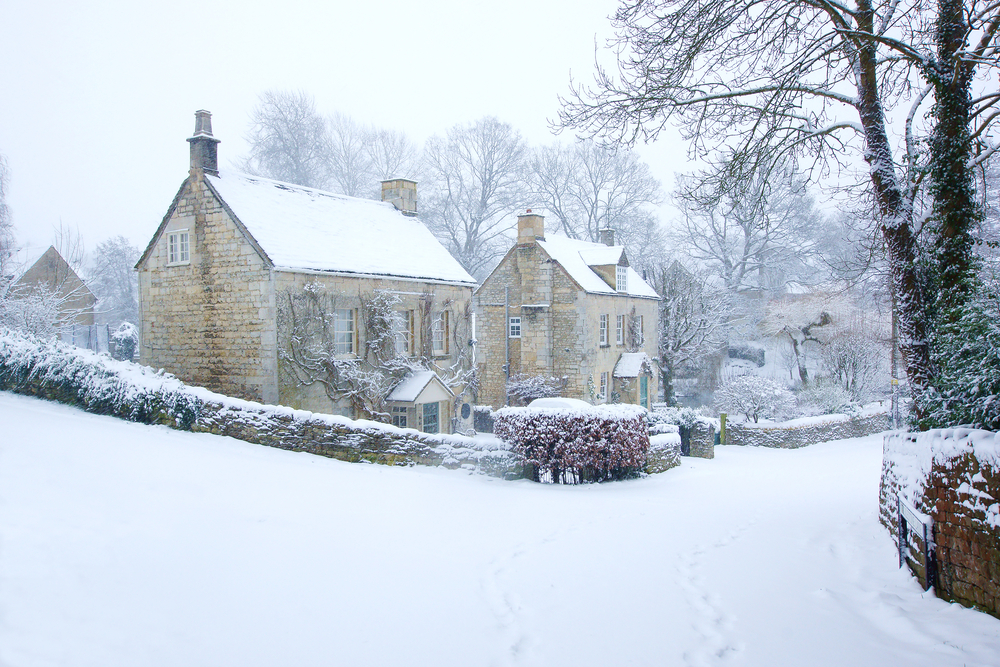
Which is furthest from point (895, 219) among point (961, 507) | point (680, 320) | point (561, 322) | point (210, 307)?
point (680, 320)

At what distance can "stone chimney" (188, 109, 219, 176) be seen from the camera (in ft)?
59.6

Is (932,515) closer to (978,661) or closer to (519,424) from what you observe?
(978,661)

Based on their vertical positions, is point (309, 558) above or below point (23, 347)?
below

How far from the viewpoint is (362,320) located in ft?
61.9

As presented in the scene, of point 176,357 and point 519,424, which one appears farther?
point 176,357

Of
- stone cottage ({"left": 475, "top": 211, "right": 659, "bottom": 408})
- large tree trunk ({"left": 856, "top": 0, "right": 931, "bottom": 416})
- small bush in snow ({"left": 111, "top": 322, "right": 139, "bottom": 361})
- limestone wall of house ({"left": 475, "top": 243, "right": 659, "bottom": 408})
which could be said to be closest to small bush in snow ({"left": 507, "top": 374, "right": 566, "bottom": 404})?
stone cottage ({"left": 475, "top": 211, "right": 659, "bottom": 408})

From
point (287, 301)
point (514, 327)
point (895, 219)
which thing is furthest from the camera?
point (514, 327)

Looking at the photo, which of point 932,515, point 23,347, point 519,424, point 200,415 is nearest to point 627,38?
point 932,515

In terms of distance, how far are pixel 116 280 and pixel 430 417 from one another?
139 feet

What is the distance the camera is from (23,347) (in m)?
15.1

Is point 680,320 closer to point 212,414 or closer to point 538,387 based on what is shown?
point 538,387

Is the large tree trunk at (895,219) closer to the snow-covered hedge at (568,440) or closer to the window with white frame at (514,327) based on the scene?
the snow-covered hedge at (568,440)

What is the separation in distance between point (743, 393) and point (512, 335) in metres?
10.8

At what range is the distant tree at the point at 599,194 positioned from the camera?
45625 millimetres
